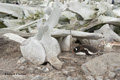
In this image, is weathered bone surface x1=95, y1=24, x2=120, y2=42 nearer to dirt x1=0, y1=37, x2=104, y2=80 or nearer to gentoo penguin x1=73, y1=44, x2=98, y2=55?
gentoo penguin x1=73, y1=44, x2=98, y2=55

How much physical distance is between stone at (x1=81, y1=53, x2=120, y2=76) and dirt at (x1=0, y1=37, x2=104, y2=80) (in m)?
0.05

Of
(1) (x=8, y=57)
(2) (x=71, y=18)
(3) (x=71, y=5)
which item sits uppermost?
(3) (x=71, y=5)

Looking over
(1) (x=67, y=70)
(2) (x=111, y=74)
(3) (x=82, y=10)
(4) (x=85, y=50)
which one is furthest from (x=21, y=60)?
(3) (x=82, y=10)

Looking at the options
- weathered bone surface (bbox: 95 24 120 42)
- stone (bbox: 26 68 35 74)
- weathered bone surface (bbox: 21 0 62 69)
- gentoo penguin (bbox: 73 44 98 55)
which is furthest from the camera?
weathered bone surface (bbox: 95 24 120 42)

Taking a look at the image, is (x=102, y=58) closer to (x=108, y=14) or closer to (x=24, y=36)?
(x=24, y=36)

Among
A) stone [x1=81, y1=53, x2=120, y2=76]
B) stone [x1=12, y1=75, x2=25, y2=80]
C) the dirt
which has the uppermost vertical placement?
stone [x1=81, y1=53, x2=120, y2=76]

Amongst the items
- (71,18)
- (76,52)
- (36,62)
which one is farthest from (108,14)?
(36,62)

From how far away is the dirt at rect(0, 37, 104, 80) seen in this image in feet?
4.96

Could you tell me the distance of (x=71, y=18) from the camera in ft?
8.27

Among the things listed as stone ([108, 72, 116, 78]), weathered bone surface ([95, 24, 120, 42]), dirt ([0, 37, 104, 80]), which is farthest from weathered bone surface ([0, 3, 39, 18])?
stone ([108, 72, 116, 78])

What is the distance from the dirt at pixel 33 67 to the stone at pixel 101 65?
5 centimetres

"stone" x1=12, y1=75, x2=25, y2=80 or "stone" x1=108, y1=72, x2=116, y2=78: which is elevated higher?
"stone" x1=108, y1=72, x2=116, y2=78

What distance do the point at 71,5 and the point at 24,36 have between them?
69 cm

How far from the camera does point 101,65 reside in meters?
1.55
